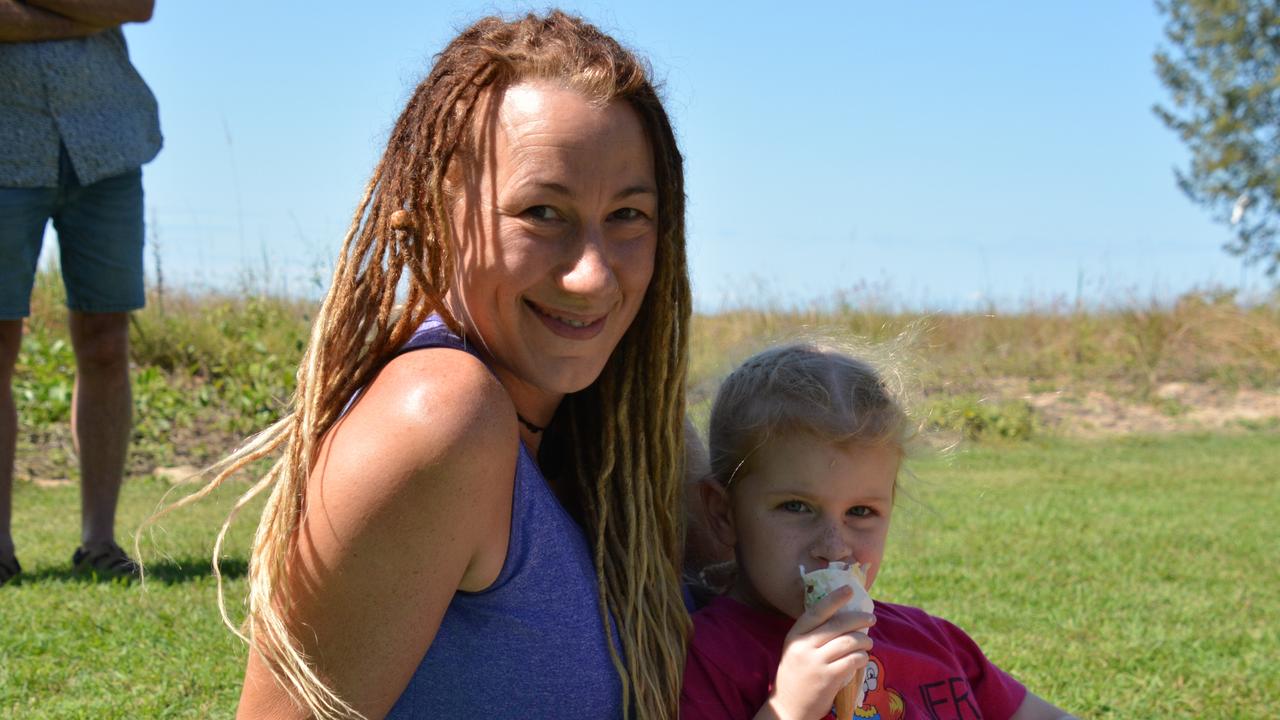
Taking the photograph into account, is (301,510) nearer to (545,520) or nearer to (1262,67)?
(545,520)

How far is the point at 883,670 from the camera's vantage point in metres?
2.09

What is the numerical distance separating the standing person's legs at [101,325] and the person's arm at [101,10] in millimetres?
450

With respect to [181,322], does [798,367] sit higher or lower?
higher

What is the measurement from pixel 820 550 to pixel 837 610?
0.65 feet

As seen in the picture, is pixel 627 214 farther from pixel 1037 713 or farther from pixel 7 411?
pixel 7 411

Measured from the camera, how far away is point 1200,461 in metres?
8.20

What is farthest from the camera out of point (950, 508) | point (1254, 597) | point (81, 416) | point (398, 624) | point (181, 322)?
point (181, 322)

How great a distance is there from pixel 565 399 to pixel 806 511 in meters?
0.44

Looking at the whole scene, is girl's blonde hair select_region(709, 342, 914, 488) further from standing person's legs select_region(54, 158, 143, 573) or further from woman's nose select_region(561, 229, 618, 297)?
standing person's legs select_region(54, 158, 143, 573)

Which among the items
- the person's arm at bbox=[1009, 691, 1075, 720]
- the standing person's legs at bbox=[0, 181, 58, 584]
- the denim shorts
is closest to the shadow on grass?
the standing person's legs at bbox=[0, 181, 58, 584]

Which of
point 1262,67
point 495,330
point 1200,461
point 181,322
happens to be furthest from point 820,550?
point 1262,67

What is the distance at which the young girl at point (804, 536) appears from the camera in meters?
2.01

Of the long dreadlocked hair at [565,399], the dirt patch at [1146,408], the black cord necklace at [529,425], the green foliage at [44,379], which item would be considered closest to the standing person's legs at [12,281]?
the long dreadlocked hair at [565,399]

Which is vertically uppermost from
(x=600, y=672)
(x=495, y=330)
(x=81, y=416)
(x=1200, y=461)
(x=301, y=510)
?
(x=495, y=330)
